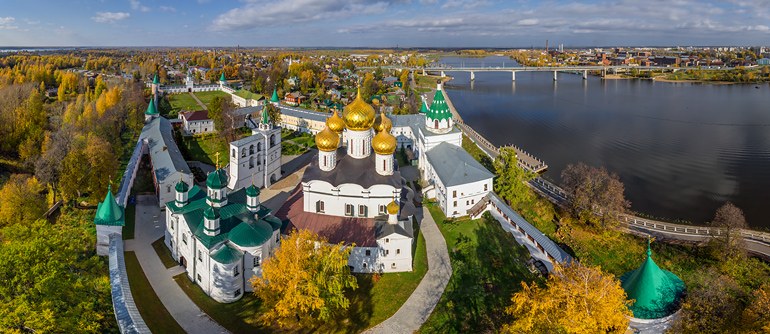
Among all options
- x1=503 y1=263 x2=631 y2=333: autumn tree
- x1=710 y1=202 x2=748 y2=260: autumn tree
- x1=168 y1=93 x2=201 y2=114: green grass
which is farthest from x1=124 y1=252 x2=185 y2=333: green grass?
x1=168 y1=93 x2=201 y2=114: green grass

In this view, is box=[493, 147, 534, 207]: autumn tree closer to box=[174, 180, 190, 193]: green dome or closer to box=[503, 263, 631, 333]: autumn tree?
box=[503, 263, 631, 333]: autumn tree

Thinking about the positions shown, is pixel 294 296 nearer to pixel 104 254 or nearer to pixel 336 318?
pixel 336 318

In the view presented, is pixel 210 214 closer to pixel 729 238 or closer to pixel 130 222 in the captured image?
pixel 130 222

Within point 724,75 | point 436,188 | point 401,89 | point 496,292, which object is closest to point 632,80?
point 724,75

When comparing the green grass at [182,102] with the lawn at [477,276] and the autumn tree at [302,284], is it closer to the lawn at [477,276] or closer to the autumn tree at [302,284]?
the lawn at [477,276]

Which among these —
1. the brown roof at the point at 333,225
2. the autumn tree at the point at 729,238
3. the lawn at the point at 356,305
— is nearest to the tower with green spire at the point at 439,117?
the brown roof at the point at 333,225
